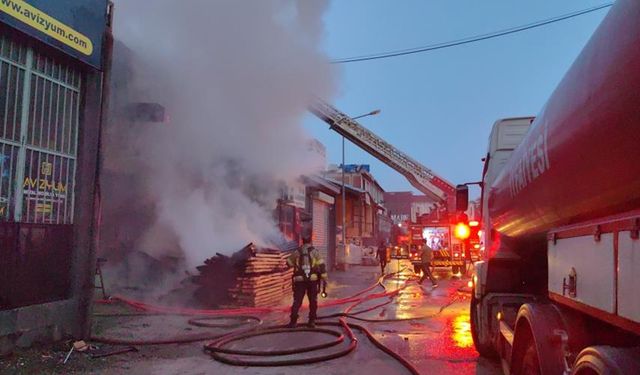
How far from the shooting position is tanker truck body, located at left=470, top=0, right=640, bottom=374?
6.48 ft

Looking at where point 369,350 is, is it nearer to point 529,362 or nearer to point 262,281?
point 529,362

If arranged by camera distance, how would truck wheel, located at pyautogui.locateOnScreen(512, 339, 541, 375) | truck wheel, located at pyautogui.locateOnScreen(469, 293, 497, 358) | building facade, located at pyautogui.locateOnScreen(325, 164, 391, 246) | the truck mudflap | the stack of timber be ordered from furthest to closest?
building facade, located at pyautogui.locateOnScreen(325, 164, 391, 246), the stack of timber, truck wheel, located at pyautogui.locateOnScreen(469, 293, 497, 358), truck wheel, located at pyautogui.locateOnScreen(512, 339, 541, 375), the truck mudflap

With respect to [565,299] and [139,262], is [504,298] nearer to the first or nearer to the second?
[565,299]

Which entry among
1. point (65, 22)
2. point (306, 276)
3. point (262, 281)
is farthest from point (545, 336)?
point (262, 281)

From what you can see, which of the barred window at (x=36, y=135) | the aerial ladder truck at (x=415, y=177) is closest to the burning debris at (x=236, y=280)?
the barred window at (x=36, y=135)

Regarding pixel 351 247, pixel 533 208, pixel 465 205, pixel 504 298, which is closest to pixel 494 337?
pixel 504 298

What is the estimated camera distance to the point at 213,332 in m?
7.77

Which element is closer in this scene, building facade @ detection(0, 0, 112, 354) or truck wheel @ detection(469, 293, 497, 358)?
building facade @ detection(0, 0, 112, 354)

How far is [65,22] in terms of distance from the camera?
6516mm

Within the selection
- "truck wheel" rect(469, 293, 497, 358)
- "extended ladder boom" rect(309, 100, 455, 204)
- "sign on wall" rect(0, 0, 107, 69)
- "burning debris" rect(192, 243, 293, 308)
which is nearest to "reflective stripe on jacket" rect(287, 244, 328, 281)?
"burning debris" rect(192, 243, 293, 308)

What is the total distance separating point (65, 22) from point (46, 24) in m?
0.34

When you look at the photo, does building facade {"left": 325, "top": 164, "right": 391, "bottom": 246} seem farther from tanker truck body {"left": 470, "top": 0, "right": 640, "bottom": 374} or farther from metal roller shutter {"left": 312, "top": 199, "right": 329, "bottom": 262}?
A: tanker truck body {"left": 470, "top": 0, "right": 640, "bottom": 374}

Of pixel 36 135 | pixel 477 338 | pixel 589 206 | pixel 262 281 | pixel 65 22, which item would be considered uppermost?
pixel 65 22

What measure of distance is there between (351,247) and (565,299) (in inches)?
943
